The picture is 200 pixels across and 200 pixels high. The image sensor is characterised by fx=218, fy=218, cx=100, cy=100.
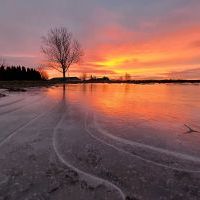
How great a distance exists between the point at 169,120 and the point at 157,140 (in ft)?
9.40

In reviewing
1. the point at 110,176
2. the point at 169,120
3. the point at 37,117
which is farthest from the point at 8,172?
the point at 169,120

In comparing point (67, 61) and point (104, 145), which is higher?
point (67, 61)

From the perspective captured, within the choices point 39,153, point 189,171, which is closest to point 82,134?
point 39,153

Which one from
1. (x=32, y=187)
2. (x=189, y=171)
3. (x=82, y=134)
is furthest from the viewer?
(x=82, y=134)

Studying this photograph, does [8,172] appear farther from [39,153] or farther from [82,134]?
[82,134]

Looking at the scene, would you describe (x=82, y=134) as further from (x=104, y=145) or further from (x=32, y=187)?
(x=32, y=187)

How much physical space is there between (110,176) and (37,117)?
5728 millimetres

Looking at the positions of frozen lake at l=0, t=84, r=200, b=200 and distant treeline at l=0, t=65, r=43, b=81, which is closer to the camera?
frozen lake at l=0, t=84, r=200, b=200

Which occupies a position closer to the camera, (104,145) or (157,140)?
(104,145)

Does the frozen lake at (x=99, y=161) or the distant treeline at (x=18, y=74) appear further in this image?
the distant treeline at (x=18, y=74)

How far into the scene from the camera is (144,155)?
182 inches

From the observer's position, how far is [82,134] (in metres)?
6.19

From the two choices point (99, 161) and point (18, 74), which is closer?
point (99, 161)

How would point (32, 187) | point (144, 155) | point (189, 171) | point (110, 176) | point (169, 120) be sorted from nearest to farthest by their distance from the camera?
point (32, 187), point (110, 176), point (189, 171), point (144, 155), point (169, 120)
